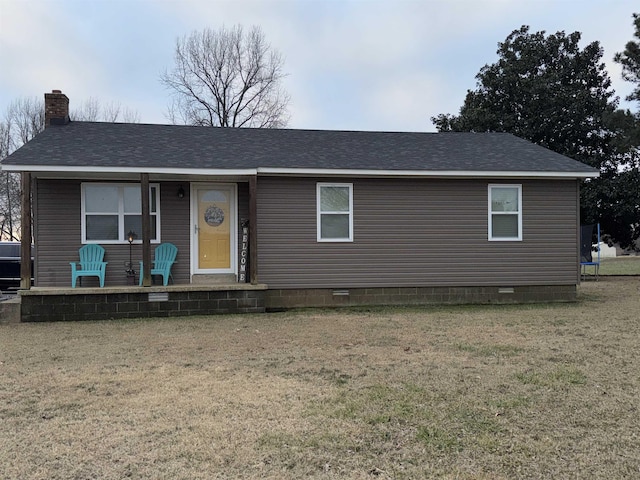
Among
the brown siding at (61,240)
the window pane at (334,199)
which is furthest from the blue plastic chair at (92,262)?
the window pane at (334,199)

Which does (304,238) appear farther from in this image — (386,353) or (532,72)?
(532,72)

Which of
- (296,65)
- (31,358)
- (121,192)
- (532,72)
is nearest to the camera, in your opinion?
(31,358)

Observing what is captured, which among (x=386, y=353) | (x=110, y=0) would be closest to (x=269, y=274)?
(x=386, y=353)

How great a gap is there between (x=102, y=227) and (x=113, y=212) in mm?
351

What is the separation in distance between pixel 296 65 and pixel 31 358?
2496cm

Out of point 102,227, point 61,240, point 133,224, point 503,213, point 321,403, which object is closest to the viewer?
point 321,403

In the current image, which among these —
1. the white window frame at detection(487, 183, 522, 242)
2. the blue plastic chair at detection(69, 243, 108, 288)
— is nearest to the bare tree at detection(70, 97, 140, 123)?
the blue plastic chair at detection(69, 243, 108, 288)

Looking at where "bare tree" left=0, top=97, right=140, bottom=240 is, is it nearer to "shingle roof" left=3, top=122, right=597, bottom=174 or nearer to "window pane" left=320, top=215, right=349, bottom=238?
"shingle roof" left=3, top=122, right=597, bottom=174

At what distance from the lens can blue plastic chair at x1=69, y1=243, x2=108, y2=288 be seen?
9443mm

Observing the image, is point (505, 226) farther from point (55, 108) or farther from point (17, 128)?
point (17, 128)

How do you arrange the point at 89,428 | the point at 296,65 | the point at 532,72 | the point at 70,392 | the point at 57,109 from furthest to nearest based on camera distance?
the point at 296,65 < the point at 532,72 < the point at 57,109 < the point at 70,392 < the point at 89,428

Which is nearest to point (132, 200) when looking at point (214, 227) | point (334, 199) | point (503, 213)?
point (214, 227)

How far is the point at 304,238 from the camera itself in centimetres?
997

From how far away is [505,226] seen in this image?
1058 centimetres
